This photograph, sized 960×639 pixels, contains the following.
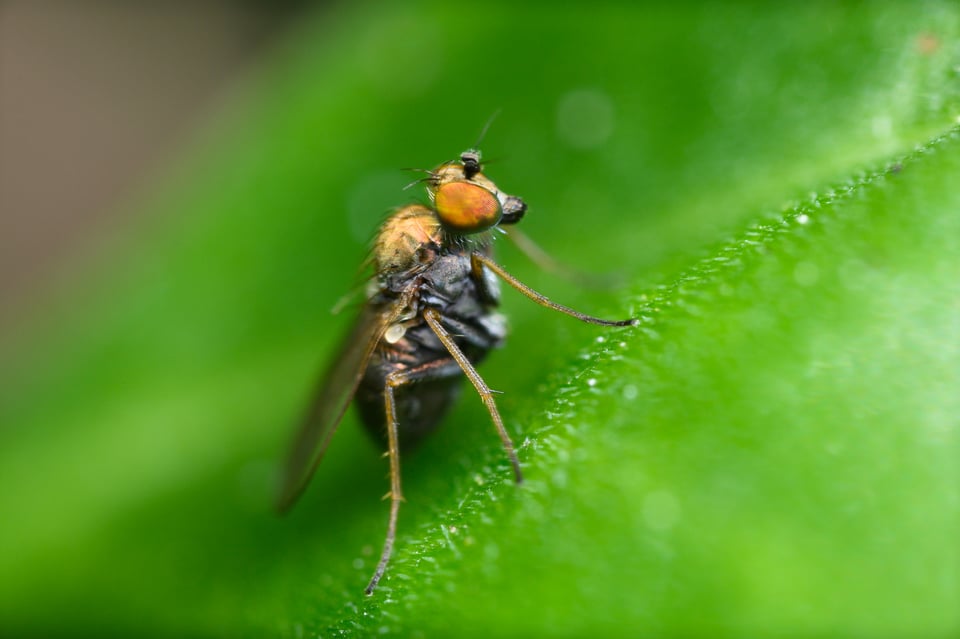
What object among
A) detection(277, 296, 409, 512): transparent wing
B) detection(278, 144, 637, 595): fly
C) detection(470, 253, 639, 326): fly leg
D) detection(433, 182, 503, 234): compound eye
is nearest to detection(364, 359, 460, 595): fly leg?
detection(278, 144, 637, 595): fly

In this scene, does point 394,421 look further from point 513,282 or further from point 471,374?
point 513,282

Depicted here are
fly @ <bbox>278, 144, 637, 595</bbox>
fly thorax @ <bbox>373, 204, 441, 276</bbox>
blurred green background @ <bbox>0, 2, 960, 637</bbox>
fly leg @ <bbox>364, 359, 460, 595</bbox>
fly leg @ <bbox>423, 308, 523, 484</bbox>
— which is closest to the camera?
blurred green background @ <bbox>0, 2, 960, 637</bbox>

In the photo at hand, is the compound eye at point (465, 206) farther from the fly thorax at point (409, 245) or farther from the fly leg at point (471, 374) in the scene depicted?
the fly leg at point (471, 374)

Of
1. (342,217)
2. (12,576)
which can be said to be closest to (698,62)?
(342,217)

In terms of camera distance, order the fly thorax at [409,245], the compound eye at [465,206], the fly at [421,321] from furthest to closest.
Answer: the fly thorax at [409,245] < the fly at [421,321] < the compound eye at [465,206]

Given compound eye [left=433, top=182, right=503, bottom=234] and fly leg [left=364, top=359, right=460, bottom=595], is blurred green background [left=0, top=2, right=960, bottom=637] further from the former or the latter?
compound eye [left=433, top=182, right=503, bottom=234]

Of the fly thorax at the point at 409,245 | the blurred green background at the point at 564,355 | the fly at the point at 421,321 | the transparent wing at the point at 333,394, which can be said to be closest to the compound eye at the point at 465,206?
the fly at the point at 421,321

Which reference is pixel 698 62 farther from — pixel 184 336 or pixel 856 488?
pixel 184 336

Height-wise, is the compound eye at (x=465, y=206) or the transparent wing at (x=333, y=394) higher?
the compound eye at (x=465, y=206)

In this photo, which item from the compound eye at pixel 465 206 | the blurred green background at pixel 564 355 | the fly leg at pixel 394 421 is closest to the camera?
the blurred green background at pixel 564 355
